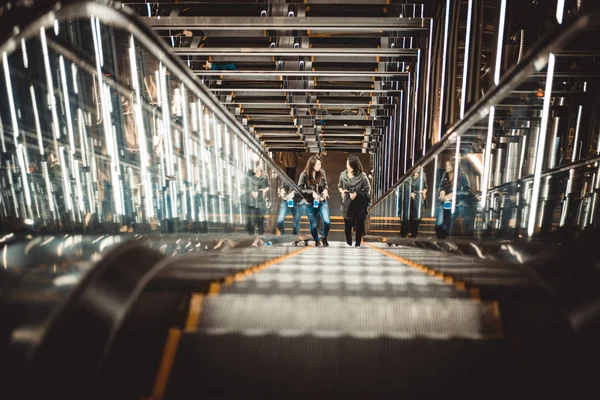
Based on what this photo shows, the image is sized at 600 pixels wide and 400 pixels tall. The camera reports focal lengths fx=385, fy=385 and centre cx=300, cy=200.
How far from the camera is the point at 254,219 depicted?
7.06 meters

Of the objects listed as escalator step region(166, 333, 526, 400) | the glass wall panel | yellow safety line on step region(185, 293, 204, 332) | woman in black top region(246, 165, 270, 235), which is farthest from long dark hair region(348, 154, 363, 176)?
escalator step region(166, 333, 526, 400)

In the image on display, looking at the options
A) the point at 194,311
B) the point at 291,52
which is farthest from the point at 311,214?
the point at 194,311

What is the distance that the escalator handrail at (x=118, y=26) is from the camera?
1.41 meters

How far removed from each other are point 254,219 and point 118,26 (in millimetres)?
4594

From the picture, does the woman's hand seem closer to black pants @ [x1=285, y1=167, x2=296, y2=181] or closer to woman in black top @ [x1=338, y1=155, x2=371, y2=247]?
woman in black top @ [x1=338, y1=155, x2=371, y2=247]

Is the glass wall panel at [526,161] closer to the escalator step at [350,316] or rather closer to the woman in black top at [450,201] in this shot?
the woman in black top at [450,201]

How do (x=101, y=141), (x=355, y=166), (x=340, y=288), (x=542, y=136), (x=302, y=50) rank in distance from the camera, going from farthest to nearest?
(x=355, y=166) < (x=302, y=50) < (x=101, y=141) < (x=542, y=136) < (x=340, y=288)

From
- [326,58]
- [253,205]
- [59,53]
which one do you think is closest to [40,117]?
[59,53]

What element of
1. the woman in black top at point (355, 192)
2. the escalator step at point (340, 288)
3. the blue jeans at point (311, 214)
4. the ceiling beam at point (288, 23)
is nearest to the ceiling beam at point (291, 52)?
the ceiling beam at point (288, 23)

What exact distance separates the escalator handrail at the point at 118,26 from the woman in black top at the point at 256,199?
8.07ft

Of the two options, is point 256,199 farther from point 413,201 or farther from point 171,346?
point 171,346

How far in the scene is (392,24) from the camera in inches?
227

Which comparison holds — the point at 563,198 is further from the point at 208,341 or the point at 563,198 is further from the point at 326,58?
the point at 326,58

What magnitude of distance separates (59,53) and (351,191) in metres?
4.66
